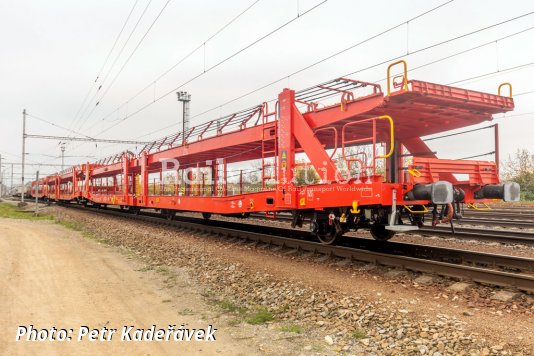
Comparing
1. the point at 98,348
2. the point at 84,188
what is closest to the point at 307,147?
the point at 98,348

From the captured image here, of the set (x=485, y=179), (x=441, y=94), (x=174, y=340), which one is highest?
(x=441, y=94)

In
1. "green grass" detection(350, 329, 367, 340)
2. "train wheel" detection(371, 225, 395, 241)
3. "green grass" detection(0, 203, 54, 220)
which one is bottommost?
"green grass" detection(350, 329, 367, 340)

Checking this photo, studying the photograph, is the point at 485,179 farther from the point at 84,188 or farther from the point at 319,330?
the point at 84,188

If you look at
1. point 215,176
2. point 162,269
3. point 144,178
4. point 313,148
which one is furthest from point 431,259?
point 144,178

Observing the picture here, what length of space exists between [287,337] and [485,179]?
5.61 metres

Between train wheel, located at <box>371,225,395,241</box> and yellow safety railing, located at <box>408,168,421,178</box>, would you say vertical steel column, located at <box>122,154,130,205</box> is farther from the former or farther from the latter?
yellow safety railing, located at <box>408,168,421,178</box>

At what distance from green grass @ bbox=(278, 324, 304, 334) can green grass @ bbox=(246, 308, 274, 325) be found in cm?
31

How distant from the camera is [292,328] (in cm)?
443

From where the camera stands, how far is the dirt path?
3.98 meters

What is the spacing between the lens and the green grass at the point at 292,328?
435 cm

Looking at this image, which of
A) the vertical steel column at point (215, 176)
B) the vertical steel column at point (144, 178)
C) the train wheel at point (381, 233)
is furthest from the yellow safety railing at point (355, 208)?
the vertical steel column at point (144, 178)

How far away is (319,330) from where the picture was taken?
4.38 metres

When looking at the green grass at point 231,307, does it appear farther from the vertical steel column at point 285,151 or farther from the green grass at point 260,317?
the vertical steel column at point 285,151

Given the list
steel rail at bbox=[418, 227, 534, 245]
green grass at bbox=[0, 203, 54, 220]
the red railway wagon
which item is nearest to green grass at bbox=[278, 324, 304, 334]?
the red railway wagon
